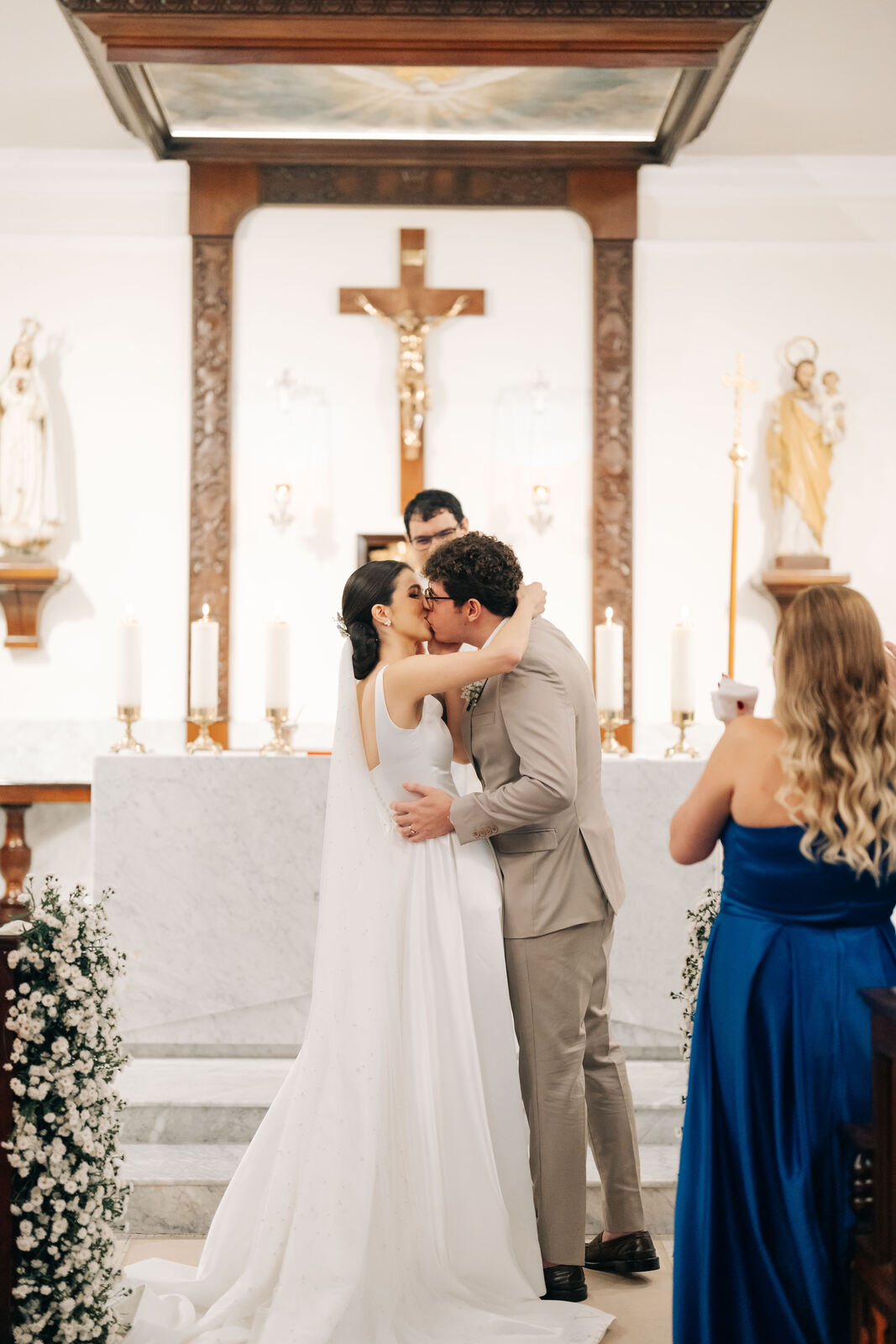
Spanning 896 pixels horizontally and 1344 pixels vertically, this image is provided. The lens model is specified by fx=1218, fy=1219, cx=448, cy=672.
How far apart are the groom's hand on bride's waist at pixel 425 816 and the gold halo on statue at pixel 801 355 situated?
14.3 feet

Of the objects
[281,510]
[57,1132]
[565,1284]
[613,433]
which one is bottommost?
[565,1284]

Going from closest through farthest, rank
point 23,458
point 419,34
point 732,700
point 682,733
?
point 732,700 → point 682,733 → point 419,34 → point 23,458

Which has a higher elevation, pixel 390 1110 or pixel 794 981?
pixel 794 981

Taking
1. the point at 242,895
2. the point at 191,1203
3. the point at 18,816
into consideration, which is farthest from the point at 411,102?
the point at 191,1203

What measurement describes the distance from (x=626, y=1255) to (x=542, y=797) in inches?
51.2

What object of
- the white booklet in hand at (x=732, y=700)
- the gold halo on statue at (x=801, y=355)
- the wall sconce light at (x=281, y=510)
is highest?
the gold halo on statue at (x=801, y=355)

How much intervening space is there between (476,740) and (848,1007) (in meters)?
1.14

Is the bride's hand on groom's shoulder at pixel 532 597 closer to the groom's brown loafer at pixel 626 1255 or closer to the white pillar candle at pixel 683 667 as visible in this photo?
the groom's brown loafer at pixel 626 1255

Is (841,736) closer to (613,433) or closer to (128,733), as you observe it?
(128,733)

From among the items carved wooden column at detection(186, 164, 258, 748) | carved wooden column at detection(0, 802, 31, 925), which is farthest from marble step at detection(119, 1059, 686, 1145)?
carved wooden column at detection(186, 164, 258, 748)

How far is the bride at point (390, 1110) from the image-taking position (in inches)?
106

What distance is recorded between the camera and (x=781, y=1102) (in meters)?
2.25

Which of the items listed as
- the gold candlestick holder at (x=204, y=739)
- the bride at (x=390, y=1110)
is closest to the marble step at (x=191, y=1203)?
the bride at (x=390, y=1110)

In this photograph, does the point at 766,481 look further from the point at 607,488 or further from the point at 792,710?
the point at 792,710
